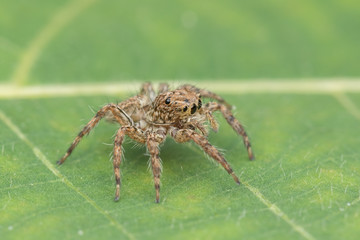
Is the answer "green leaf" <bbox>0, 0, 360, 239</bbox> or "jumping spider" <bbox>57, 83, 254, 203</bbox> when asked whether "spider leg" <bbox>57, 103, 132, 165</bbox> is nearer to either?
"jumping spider" <bbox>57, 83, 254, 203</bbox>

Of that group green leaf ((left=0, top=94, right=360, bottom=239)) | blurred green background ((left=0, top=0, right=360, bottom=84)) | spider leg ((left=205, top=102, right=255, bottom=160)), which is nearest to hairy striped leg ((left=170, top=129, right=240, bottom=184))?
green leaf ((left=0, top=94, right=360, bottom=239))

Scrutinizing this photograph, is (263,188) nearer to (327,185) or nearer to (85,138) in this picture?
(327,185)

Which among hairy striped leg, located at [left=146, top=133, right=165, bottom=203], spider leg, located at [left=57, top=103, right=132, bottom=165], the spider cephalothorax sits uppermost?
the spider cephalothorax

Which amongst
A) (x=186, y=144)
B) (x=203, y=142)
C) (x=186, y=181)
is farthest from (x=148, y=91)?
(x=186, y=181)

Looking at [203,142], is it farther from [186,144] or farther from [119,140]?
[119,140]

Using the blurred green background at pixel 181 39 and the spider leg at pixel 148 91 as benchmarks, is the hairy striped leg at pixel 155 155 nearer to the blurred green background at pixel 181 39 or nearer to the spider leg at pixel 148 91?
the spider leg at pixel 148 91

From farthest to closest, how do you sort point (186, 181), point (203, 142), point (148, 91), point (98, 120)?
point (148, 91) < point (98, 120) < point (203, 142) < point (186, 181)

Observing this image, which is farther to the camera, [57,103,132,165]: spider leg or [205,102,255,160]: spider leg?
[205,102,255,160]: spider leg
